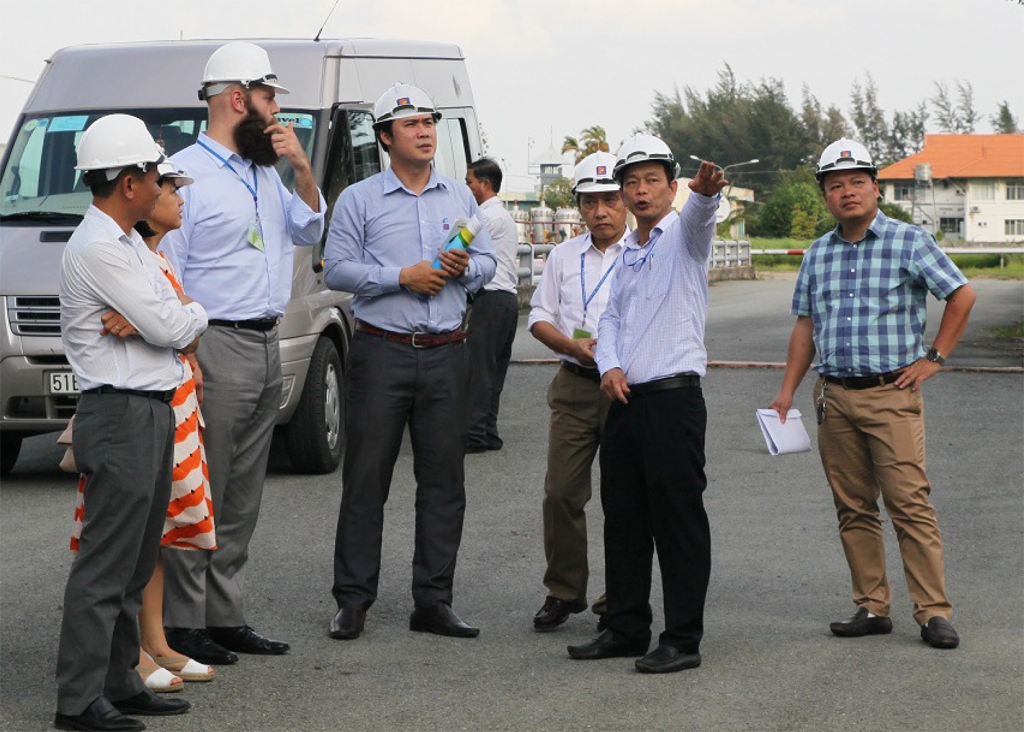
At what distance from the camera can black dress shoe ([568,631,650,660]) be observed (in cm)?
645

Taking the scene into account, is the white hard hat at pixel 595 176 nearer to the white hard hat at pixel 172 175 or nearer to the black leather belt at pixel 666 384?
the black leather belt at pixel 666 384

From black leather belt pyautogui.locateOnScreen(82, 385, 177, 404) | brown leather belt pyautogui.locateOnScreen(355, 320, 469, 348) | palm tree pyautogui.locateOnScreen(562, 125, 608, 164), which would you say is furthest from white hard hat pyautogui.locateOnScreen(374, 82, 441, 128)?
palm tree pyautogui.locateOnScreen(562, 125, 608, 164)

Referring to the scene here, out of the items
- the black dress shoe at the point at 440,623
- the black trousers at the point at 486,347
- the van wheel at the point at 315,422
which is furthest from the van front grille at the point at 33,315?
the black dress shoe at the point at 440,623

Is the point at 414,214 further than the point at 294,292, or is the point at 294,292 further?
the point at 294,292

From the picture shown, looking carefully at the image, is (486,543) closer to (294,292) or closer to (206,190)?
(294,292)

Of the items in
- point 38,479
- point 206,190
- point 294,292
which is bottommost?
point 38,479

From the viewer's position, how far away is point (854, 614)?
704cm

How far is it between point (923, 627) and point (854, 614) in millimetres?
429

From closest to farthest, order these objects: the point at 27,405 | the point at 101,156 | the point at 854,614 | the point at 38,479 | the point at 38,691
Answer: the point at 101,156
the point at 38,691
the point at 854,614
the point at 27,405
the point at 38,479

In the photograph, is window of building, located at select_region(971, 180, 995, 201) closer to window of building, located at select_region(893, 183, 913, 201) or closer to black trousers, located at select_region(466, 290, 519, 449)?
window of building, located at select_region(893, 183, 913, 201)

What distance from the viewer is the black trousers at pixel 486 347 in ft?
39.5

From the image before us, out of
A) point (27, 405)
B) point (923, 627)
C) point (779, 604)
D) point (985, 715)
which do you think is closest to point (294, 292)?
point (27, 405)

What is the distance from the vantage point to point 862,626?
6.76 m

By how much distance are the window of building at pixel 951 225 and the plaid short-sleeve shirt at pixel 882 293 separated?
133470 millimetres
